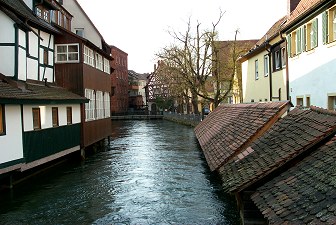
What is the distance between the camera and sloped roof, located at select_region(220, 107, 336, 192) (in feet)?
21.4

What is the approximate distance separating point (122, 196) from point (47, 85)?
8.95 meters

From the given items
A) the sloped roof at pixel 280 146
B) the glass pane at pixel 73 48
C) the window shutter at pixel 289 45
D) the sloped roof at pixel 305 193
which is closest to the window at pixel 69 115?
the glass pane at pixel 73 48

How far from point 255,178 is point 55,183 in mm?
11062

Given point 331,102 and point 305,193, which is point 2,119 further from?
point 331,102

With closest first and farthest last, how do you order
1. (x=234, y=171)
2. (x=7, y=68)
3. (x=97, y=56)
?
(x=234, y=171) < (x=7, y=68) < (x=97, y=56)

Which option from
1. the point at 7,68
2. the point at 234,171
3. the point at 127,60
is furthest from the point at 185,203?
the point at 127,60

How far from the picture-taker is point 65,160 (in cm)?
2089

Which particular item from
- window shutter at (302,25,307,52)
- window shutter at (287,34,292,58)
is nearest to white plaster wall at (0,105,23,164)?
window shutter at (302,25,307,52)

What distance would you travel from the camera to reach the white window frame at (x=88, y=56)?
22.1m

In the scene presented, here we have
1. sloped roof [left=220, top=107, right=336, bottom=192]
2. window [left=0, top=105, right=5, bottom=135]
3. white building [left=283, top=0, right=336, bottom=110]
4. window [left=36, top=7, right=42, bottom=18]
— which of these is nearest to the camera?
sloped roof [left=220, top=107, right=336, bottom=192]

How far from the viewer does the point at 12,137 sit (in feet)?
43.2

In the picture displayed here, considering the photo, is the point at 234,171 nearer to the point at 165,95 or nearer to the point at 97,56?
the point at 97,56

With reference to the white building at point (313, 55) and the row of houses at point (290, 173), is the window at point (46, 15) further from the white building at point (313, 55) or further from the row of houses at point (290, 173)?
the row of houses at point (290, 173)

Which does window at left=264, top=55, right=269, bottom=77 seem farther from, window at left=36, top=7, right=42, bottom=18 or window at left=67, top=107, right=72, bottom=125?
window at left=36, top=7, right=42, bottom=18
